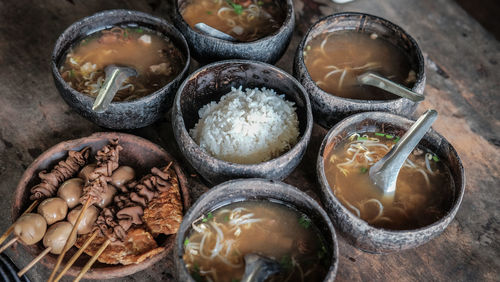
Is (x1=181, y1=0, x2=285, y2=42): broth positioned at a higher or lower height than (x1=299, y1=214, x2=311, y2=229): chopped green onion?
higher

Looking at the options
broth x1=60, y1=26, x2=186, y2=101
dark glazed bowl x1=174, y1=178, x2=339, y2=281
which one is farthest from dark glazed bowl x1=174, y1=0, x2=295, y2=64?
dark glazed bowl x1=174, y1=178, x2=339, y2=281

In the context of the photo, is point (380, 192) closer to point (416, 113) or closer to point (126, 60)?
point (416, 113)

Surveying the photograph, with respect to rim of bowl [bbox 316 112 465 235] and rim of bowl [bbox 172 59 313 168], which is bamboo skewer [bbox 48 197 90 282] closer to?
rim of bowl [bbox 172 59 313 168]

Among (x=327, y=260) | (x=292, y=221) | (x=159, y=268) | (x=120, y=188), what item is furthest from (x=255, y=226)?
(x=120, y=188)

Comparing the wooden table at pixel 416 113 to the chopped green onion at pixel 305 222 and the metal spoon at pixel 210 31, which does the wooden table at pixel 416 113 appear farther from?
the metal spoon at pixel 210 31

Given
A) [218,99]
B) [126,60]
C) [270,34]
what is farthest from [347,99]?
[126,60]

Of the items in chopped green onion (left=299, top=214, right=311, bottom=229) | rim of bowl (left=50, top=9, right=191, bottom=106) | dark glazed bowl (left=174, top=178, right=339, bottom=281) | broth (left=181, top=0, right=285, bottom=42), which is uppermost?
broth (left=181, top=0, right=285, bottom=42)
